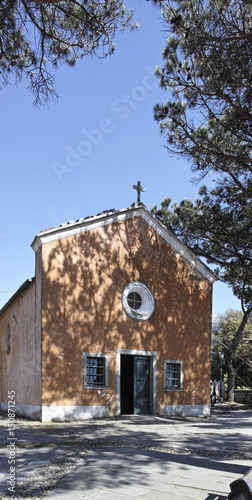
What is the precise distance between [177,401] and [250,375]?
23.5 meters

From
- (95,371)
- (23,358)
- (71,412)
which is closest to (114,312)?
(95,371)

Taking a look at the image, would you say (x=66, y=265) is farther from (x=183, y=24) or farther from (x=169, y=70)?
(x=183, y=24)

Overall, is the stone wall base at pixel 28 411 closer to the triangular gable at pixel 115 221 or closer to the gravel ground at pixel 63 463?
the gravel ground at pixel 63 463

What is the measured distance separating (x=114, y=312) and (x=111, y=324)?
1.27 ft

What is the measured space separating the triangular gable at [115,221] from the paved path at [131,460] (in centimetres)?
509

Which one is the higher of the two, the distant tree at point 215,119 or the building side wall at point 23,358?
the distant tree at point 215,119

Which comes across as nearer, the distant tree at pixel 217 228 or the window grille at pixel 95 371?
the window grille at pixel 95 371

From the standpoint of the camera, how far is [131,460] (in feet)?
22.0

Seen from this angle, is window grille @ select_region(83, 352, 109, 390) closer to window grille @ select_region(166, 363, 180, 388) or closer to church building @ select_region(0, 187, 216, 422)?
church building @ select_region(0, 187, 216, 422)

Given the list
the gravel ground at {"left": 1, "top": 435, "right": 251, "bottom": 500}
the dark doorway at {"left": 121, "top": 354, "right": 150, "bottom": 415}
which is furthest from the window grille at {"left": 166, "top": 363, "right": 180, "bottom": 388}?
the gravel ground at {"left": 1, "top": 435, "right": 251, "bottom": 500}

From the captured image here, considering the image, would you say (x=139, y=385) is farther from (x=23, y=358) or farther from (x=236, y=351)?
(x=236, y=351)

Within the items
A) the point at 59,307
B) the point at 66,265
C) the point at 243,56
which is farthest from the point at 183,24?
the point at 59,307

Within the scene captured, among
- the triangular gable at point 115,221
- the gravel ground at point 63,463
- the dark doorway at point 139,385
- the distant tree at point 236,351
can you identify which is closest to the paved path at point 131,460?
the gravel ground at point 63,463

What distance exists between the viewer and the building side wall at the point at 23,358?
12719mm
